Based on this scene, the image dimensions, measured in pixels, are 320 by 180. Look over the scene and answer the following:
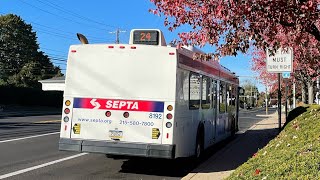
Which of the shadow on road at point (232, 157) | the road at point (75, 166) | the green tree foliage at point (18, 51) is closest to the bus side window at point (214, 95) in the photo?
the shadow on road at point (232, 157)

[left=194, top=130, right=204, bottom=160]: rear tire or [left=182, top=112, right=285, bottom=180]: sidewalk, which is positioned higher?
[left=194, top=130, right=204, bottom=160]: rear tire

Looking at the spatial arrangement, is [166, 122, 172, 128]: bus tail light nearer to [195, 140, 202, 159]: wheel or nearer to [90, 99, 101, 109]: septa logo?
[90, 99, 101, 109]: septa logo

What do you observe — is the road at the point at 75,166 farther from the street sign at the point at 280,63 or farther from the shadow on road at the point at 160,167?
the street sign at the point at 280,63

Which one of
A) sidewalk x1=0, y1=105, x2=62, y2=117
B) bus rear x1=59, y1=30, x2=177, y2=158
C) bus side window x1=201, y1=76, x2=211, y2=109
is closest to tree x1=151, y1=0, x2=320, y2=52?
bus rear x1=59, y1=30, x2=177, y2=158

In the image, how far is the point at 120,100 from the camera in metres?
9.59

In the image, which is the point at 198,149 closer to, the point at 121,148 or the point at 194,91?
the point at 194,91

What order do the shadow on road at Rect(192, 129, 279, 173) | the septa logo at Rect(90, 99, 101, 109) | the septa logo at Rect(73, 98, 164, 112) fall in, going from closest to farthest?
the septa logo at Rect(73, 98, 164, 112) → the septa logo at Rect(90, 99, 101, 109) → the shadow on road at Rect(192, 129, 279, 173)

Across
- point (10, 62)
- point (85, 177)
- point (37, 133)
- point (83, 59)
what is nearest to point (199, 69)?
point (83, 59)

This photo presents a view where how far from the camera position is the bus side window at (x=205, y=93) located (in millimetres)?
11695

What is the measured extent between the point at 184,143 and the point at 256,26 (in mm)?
4839

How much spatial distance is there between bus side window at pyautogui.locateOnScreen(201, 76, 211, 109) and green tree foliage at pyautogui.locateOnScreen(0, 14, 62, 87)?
61900 mm

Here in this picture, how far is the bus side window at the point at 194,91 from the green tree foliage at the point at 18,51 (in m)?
63.0

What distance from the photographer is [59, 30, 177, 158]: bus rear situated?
9.27 meters

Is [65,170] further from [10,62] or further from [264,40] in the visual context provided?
[10,62]
